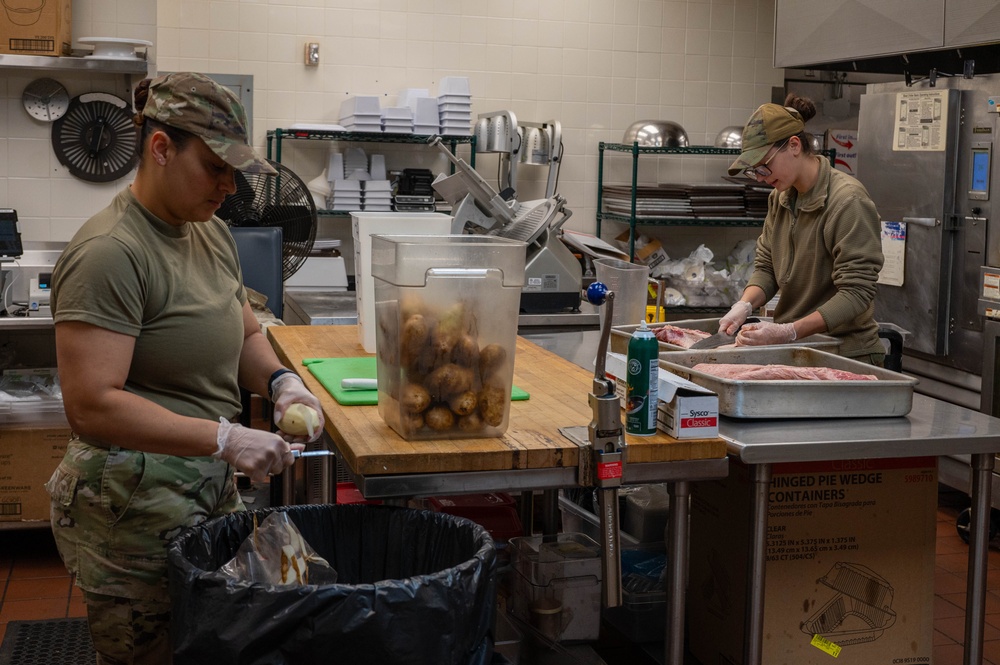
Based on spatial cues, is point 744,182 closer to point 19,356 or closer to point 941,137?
point 941,137

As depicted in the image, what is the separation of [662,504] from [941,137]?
8.40 ft

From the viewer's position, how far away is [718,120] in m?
6.49

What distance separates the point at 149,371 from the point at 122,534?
287 mm

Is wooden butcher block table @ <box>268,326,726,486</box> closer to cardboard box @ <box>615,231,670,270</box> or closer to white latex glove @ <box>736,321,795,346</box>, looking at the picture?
white latex glove @ <box>736,321,795,346</box>

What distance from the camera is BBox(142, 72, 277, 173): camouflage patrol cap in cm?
173

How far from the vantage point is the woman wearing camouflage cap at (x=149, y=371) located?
168 cm

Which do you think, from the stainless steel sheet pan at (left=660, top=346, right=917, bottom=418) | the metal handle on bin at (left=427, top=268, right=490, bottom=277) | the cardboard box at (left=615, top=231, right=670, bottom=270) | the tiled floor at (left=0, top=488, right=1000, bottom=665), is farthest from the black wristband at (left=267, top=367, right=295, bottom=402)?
the cardboard box at (left=615, top=231, right=670, bottom=270)

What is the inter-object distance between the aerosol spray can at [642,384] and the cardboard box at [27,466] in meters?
2.76

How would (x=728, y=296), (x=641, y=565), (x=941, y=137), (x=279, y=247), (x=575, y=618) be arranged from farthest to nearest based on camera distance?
1. (x=728, y=296)
2. (x=941, y=137)
3. (x=279, y=247)
4. (x=641, y=565)
5. (x=575, y=618)

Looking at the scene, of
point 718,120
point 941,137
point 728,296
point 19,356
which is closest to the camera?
point 941,137

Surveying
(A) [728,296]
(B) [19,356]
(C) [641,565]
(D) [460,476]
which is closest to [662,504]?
(C) [641,565]

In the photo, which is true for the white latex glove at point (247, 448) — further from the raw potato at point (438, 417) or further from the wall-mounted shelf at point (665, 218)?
the wall-mounted shelf at point (665, 218)

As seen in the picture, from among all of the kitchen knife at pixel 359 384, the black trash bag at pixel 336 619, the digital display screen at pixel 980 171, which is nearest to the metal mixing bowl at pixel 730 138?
the digital display screen at pixel 980 171

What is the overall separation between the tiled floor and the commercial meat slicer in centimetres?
175
